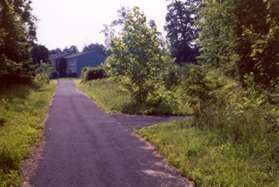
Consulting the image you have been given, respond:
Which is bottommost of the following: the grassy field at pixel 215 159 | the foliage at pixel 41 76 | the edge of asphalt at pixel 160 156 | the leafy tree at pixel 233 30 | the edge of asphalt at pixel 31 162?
the edge of asphalt at pixel 31 162

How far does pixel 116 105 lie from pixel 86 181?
14.3 metres

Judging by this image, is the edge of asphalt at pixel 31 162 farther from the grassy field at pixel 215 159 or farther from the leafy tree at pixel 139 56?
the leafy tree at pixel 139 56

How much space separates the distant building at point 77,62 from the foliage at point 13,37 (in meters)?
46.5

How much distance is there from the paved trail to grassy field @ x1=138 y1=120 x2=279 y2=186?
0.39m

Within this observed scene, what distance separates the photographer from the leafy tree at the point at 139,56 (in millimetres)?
21859

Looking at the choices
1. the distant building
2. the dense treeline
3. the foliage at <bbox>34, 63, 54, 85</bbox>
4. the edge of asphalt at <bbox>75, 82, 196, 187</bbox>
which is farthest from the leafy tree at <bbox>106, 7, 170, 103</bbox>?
the distant building

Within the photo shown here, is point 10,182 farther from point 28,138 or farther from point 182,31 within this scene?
point 182,31

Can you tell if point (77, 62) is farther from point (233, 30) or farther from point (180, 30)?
point (233, 30)

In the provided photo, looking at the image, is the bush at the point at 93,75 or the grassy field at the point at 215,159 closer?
the grassy field at the point at 215,159

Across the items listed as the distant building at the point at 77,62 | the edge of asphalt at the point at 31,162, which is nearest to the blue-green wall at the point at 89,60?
the distant building at the point at 77,62

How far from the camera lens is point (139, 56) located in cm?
2195

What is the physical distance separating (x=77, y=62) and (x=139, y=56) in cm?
6426

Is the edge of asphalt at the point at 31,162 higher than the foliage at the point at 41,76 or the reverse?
the reverse

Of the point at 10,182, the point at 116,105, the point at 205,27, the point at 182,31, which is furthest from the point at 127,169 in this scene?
the point at 182,31
